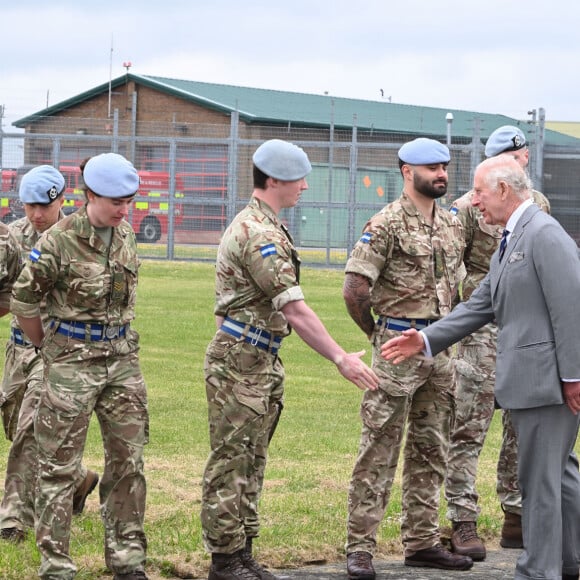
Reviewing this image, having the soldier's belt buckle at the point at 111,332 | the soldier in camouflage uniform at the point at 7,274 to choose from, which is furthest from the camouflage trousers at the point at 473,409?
the soldier in camouflage uniform at the point at 7,274

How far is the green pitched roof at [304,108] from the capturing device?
3781 cm

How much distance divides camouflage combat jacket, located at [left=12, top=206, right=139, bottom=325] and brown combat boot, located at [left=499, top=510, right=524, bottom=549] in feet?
9.13

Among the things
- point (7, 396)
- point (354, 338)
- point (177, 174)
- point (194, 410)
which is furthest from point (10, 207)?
point (7, 396)

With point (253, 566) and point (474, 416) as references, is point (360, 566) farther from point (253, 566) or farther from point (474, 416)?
point (474, 416)

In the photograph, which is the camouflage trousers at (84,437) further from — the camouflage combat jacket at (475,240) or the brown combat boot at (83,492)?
the camouflage combat jacket at (475,240)

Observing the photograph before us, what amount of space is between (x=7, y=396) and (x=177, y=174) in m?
22.3

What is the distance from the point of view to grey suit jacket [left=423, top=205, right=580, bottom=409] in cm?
574

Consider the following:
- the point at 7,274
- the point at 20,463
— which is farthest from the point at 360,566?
the point at 7,274

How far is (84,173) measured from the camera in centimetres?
617

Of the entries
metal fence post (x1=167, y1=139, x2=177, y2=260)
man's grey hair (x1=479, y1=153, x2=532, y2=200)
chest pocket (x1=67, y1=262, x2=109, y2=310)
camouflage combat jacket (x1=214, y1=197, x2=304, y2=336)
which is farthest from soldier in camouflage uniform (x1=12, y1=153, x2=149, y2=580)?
metal fence post (x1=167, y1=139, x2=177, y2=260)

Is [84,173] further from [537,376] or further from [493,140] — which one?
[493,140]

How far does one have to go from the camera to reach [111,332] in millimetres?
6125

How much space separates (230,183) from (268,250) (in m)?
21.7

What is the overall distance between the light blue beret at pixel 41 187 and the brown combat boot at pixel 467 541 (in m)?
3.01
